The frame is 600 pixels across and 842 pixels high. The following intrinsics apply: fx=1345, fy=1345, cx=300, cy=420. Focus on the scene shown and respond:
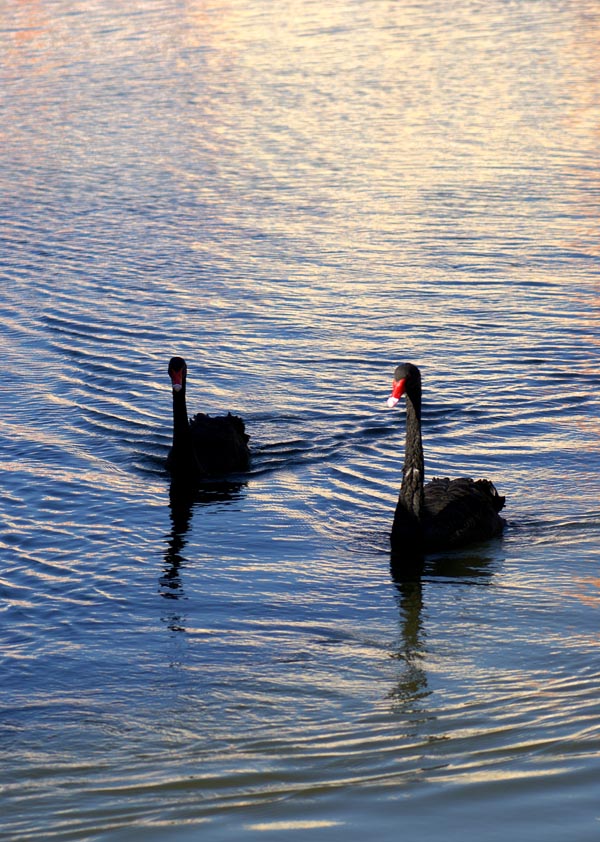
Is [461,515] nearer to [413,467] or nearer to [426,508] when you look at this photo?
[426,508]

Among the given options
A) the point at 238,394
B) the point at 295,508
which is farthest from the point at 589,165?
the point at 295,508

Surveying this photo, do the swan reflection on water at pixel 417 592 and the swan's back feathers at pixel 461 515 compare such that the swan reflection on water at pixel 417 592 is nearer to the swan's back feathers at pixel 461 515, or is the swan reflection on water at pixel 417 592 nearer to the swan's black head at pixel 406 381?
the swan's back feathers at pixel 461 515

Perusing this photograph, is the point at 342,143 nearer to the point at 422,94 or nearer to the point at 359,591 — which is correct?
the point at 422,94

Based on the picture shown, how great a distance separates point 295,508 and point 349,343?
4.19 m

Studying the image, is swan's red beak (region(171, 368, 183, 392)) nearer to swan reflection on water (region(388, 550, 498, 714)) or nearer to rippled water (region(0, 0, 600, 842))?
rippled water (region(0, 0, 600, 842))

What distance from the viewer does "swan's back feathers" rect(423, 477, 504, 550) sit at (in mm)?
9305

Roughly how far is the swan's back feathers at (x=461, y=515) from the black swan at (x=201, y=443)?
2150mm

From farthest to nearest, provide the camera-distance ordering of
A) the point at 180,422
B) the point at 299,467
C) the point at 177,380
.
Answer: the point at 299,467, the point at 177,380, the point at 180,422

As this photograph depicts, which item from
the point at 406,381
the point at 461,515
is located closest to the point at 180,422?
the point at 406,381

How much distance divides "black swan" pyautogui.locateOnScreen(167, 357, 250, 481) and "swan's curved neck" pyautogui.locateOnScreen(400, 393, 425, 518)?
2047 millimetres

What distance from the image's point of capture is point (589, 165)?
2094 cm

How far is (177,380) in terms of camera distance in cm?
1092

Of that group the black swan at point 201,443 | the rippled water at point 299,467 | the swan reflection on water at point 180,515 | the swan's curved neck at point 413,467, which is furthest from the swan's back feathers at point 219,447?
the swan's curved neck at point 413,467

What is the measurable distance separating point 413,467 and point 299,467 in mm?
1994
